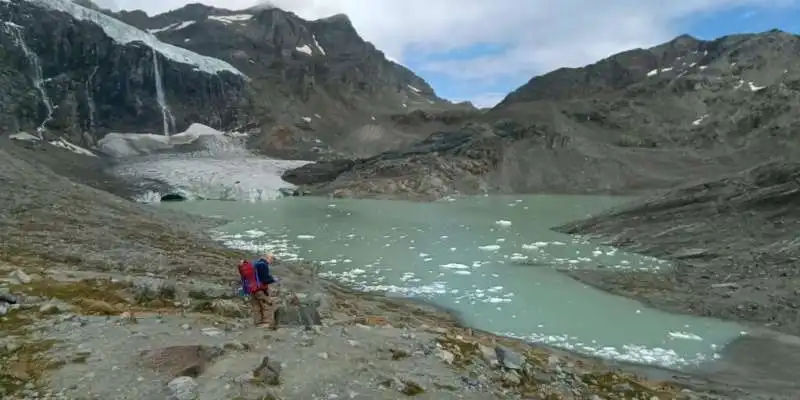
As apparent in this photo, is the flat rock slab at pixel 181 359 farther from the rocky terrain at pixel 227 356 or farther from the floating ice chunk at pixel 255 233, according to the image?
the floating ice chunk at pixel 255 233

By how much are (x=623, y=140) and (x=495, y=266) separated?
133 m

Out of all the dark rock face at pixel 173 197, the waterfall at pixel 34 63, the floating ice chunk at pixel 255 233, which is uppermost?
the waterfall at pixel 34 63

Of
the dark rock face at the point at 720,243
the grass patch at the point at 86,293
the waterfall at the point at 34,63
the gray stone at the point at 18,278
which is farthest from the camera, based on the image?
the waterfall at the point at 34,63

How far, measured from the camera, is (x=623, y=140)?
166m

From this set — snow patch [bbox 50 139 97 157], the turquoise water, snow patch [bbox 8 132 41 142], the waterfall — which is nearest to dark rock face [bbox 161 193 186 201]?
the turquoise water

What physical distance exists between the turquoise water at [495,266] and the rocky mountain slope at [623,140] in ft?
157

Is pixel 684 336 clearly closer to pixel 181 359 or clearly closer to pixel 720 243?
pixel 720 243

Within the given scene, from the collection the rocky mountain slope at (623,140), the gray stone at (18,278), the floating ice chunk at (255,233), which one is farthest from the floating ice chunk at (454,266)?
the rocky mountain slope at (623,140)

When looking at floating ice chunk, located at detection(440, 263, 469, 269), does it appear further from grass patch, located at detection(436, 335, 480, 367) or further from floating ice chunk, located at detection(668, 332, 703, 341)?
grass patch, located at detection(436, 335, 480, 367)

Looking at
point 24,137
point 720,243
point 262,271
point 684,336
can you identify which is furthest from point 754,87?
point 24,137

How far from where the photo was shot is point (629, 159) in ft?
492

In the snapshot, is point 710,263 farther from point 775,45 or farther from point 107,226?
point 775,45

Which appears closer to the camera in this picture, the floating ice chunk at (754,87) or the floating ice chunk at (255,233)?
the floating ice chunk at (255,233)

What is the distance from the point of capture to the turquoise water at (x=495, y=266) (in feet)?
89.8
